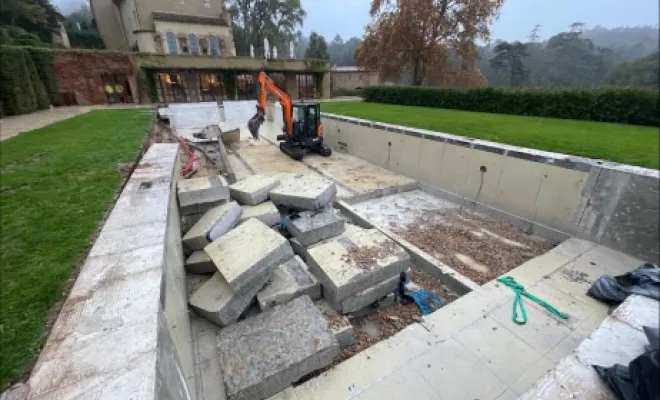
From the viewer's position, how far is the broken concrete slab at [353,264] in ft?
9.71

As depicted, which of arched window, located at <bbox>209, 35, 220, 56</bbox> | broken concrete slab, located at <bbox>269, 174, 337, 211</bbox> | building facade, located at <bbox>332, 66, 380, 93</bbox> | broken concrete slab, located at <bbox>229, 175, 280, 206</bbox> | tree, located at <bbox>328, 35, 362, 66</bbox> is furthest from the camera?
tree, located at <bbox>328, 35, 362, 66</bbox>

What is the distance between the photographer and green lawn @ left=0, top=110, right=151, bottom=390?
1.40 metres

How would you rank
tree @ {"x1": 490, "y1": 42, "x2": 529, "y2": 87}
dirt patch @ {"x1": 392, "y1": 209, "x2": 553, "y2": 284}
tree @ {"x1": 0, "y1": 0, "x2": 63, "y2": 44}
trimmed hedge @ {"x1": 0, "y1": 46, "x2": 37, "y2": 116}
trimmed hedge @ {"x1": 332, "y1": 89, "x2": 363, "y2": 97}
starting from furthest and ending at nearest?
tree @ {"x1": 490, "y1": 42, "x2": 529, "y2": 87} → trimmed hedge @ {"x1": 332, "y1": 89, "x2": 363, "y2": 97} → tree @ {"x1": 0, "y1": 0, "x2": 63, "y2": 44} → trimmed hedge @ {"x1": 0, "y1": 46, "x2": 37, "y2": 116} → dirt patch @ {"x1": 392, "y1": 209, "x2": 553, "y2": 284}

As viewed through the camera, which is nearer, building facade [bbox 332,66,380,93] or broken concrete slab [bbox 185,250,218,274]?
broken concrete slab [bbox 185,250,218,274]

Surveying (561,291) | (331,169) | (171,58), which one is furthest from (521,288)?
(171,58)

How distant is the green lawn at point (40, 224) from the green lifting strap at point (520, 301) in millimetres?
3668

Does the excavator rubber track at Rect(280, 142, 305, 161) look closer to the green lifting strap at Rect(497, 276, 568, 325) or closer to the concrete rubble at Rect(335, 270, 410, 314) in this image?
the concrete rubble at Rect(335, 270, 410, 314)

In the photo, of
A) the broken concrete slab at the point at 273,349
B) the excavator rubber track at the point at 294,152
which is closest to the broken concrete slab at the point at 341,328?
the broken concrete slab at the point at 273,349

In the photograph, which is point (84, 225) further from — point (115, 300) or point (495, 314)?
point (495, 314)

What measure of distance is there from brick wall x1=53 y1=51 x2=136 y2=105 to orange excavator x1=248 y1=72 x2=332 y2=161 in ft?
56.4

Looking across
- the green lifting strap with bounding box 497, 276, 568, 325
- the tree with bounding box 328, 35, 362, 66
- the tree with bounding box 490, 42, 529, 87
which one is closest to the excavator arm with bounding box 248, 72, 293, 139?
the green lifting strap with bounding box 497, 276, 568, 325

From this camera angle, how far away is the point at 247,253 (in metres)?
2.85

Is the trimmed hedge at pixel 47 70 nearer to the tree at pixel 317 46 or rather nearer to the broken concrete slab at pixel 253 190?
the broken concrete slab at pixel 253 190

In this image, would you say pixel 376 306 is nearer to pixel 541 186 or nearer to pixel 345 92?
pixel 541 186
